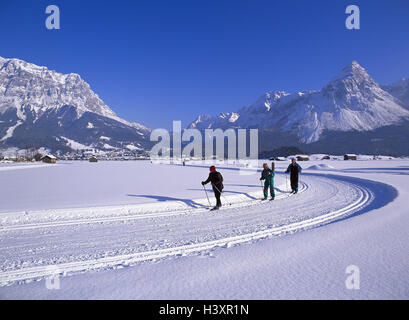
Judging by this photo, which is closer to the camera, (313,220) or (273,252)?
(273,252)

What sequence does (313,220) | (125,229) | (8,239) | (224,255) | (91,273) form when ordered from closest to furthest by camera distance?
(91,273) → (224,255) → (8,239) → (125,229) → (313,220)

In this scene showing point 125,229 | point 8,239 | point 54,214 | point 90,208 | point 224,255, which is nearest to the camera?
point 224,255

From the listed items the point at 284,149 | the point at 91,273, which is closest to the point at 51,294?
the point at 91,273

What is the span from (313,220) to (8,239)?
8160mm

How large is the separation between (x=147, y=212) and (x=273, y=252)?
5.69 metres

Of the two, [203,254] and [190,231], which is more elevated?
[203,254]

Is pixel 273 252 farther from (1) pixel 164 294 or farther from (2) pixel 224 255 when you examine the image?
(1) pixel 164 294

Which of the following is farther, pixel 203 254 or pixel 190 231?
pixel 190 231

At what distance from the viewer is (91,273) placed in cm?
391

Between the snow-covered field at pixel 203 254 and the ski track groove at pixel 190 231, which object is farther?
the ski track groove at pixel 190 231

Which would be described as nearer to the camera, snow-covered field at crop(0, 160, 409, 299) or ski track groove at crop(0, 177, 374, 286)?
snow-covered field at crop(0, 160, 409, 299)
